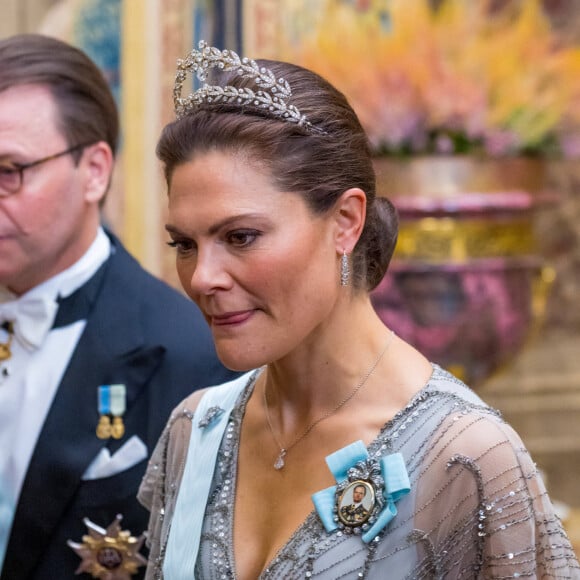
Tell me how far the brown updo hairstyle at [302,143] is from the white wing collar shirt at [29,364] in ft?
2.85

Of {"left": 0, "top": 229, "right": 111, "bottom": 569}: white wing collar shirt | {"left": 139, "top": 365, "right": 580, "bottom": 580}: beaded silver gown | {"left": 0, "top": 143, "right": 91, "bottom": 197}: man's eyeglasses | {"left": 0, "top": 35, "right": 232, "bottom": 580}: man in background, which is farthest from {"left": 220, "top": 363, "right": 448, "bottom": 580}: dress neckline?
{"left": 0, "top": 143, "right": 91, "bottom": 197}: man's eyeglasses

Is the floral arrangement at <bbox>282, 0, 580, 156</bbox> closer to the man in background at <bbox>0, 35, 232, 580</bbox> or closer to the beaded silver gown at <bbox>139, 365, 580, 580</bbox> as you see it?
the man in background at <bbox>0, 35, 232, 580</bbox>

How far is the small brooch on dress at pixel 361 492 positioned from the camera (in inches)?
70.3

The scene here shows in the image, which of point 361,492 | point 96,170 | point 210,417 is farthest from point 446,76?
point 361,492

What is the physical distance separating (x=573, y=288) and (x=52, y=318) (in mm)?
3206

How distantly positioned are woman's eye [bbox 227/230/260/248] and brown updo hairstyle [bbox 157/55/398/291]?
0.08 m

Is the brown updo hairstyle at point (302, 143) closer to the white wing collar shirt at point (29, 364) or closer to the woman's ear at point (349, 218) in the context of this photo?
the woman's ear at point (349, 218)

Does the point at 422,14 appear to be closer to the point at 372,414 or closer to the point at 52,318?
the point at 52,318

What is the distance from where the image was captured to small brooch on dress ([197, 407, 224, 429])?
2102mm

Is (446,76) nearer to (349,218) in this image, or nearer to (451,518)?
(349,218)

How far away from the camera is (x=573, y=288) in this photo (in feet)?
17.8

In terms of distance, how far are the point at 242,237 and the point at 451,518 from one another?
49cm

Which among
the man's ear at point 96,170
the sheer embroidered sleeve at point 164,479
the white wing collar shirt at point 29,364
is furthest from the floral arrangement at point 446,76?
the sheer embroidered sleeve at point 164,479


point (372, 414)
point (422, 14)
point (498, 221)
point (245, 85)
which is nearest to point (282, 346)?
point (372, 414)
